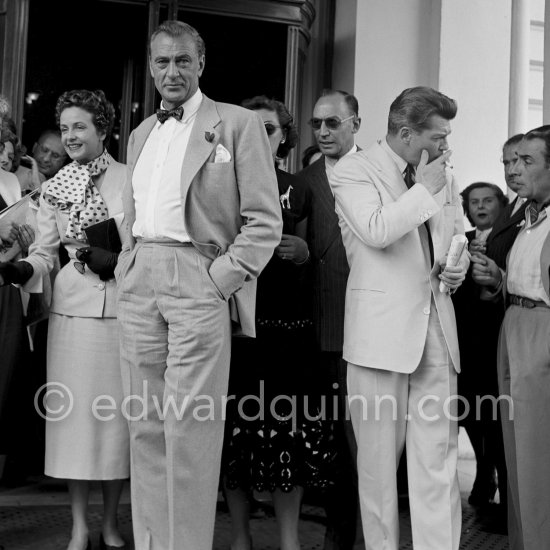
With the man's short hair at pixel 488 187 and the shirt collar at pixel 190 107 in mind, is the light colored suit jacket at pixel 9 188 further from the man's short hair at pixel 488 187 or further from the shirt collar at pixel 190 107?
the man's short hair at pixel 488 187

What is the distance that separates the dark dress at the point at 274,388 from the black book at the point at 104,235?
58 cm

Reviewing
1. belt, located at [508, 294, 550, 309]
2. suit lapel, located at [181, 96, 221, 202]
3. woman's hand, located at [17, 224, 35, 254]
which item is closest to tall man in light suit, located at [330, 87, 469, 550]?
belt, located at [508, 294, 550, 309]

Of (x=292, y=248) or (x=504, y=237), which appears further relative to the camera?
(x=504, y=237)

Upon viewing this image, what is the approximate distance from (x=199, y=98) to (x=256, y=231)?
54 centimetres

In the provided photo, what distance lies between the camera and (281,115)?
12.2ft

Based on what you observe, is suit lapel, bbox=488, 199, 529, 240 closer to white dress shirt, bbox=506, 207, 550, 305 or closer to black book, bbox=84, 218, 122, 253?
white dress shirt, bbox=506, 207, 550, 305

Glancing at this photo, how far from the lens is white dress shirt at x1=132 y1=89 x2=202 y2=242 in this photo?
9.87ft

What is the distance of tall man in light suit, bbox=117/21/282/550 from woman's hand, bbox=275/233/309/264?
0.96 feet

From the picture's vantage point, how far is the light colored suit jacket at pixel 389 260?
311 cm

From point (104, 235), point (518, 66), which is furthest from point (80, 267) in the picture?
point (518, 66)

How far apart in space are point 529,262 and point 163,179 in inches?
55.0

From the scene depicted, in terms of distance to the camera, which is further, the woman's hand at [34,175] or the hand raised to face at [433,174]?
the woman's hand at [34,175]

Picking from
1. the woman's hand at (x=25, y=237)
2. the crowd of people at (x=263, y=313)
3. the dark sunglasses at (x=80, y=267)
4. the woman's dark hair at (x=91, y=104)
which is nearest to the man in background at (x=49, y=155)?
the crowd of people at (x=263, y=313)

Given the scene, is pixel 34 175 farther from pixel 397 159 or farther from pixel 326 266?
pixel 397 159
